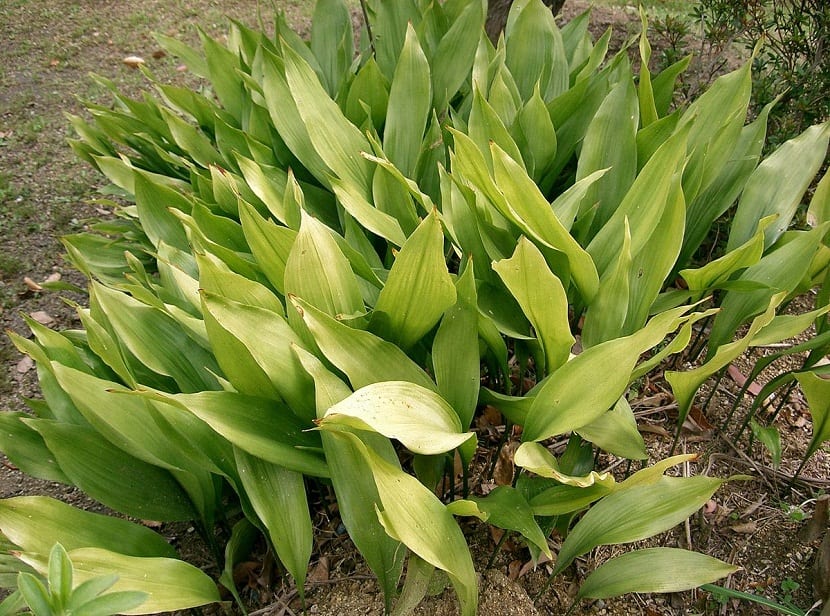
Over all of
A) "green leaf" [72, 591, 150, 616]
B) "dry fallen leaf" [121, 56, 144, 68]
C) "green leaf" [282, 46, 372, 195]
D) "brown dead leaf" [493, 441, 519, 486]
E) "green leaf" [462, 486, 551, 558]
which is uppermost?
"dry fallen leaf" [121, 56, 144, 68]

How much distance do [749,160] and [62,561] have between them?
1882 millimetres

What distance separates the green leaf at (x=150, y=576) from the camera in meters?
1.10

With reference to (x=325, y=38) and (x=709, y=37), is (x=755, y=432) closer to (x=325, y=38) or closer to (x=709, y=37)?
(x=709, y=37)

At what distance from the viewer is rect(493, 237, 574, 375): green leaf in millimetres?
1196

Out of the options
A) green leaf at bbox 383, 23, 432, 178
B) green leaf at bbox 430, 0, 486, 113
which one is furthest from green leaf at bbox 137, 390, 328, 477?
green leaf at bbox 430, 0, 486, 113

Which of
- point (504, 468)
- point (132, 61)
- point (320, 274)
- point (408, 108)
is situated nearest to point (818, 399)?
point (504, 468)

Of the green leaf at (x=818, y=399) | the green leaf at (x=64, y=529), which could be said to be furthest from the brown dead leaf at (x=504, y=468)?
the green leaf at (x=64, y=529)

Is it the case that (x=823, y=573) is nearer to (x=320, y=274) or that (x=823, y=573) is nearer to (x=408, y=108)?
(x=320, y=274)

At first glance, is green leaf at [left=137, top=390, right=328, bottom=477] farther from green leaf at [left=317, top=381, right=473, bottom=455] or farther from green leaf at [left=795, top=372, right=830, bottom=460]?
green leaf at [left=795, top=372, right=830, bottom=460]

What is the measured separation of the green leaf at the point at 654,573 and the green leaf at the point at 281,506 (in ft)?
1.93

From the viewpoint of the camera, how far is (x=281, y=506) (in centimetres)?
130

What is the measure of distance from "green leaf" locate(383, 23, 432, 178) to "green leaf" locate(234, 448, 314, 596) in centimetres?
104

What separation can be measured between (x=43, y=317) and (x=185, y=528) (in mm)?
1475

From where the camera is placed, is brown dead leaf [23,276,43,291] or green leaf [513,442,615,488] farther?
brown dead leaf [23,276,43,291]
